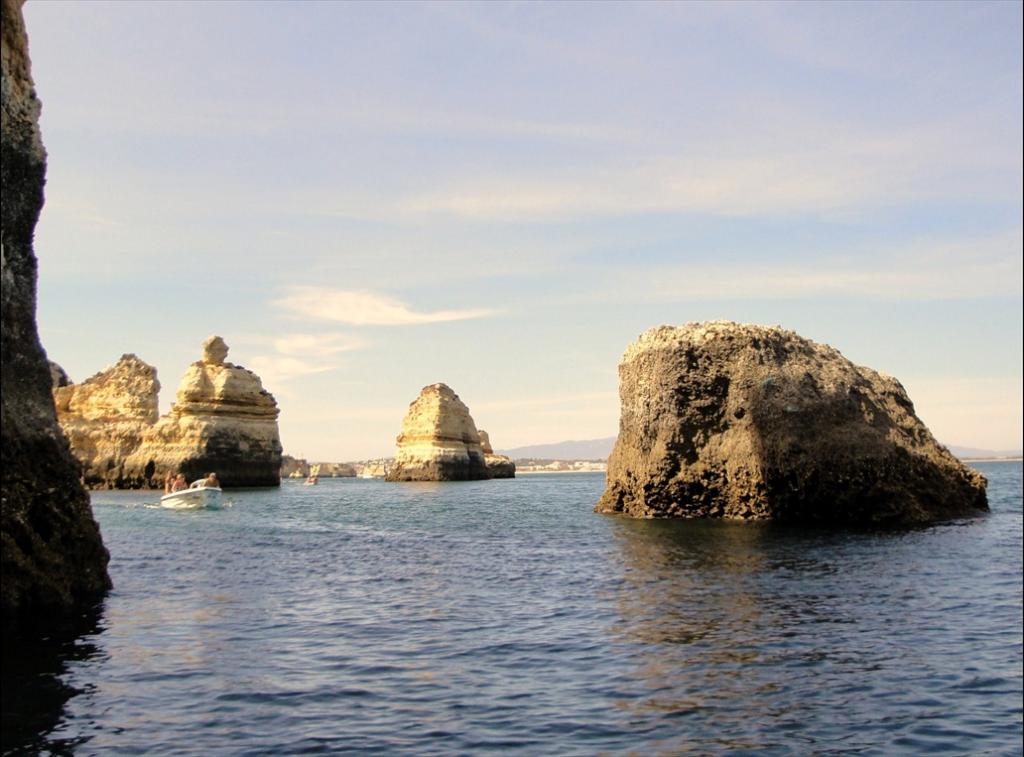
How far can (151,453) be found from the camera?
3012 inches

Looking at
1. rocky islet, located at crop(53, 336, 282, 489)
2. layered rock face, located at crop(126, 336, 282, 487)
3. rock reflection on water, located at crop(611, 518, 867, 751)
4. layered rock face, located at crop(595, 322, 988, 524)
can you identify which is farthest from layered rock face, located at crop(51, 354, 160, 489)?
rock reflection on water, located at crop(611, 518, 867, 751)

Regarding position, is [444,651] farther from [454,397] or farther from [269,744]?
[454,397]

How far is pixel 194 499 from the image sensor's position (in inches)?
1916

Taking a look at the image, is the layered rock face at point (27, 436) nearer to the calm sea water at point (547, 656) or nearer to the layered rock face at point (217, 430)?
the calm sea water at point (547, 656)

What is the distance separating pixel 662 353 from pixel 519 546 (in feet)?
44.9

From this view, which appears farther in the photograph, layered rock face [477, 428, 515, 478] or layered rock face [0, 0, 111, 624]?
layered rock face [477, 428, 515, 478]

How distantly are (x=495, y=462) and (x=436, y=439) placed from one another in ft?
88.1

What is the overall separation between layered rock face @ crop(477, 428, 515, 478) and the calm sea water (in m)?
105

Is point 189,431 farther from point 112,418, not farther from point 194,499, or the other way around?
point 194,499

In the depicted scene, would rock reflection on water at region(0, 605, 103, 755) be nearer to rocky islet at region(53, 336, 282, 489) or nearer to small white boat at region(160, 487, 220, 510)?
small white boat at region(160, 487, 220, 510)

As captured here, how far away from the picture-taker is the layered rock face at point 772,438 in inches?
1368

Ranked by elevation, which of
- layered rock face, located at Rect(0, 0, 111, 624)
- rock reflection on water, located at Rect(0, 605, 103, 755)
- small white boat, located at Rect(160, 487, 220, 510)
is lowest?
rock reflection on water, located at Rect(0, 605, 103, 755)

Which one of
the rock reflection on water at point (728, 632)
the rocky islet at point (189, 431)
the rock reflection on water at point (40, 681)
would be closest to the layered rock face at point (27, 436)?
the rock reflection on water at point (40, 681)

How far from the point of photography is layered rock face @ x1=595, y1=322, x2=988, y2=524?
1368 inches
